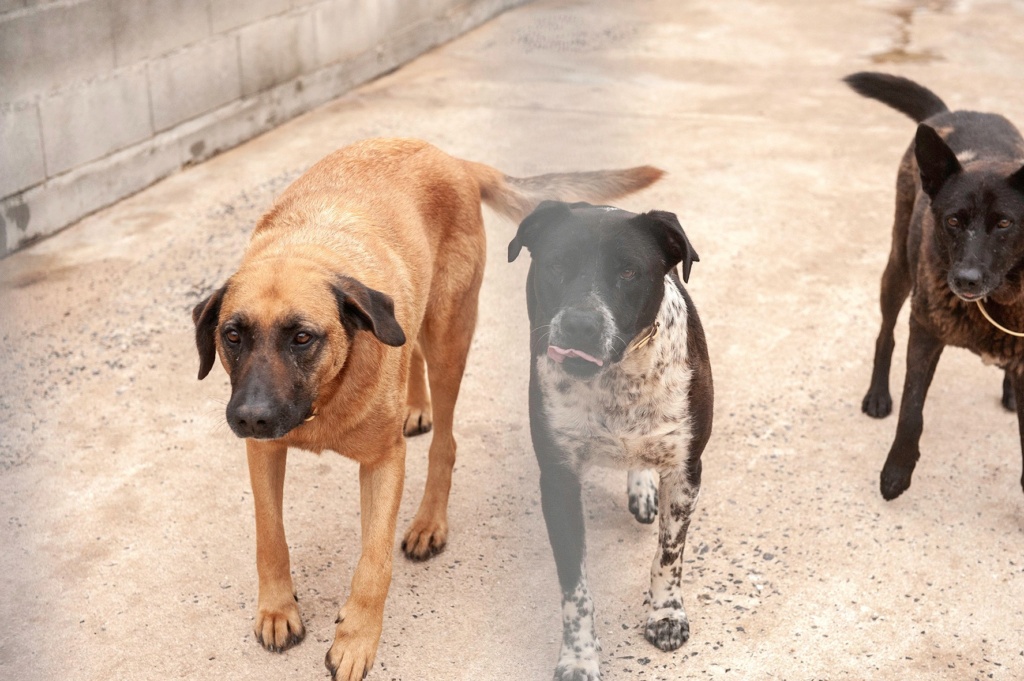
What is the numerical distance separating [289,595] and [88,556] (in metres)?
0.77

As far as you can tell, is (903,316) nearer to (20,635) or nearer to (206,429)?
(206,429)

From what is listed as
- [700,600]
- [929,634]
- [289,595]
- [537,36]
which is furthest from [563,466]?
[537,36]

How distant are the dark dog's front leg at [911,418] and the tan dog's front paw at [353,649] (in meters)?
1.88

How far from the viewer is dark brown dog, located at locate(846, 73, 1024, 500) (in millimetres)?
3562

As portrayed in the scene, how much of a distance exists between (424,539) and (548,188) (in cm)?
129

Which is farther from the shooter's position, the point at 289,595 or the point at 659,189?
the point at 659,189

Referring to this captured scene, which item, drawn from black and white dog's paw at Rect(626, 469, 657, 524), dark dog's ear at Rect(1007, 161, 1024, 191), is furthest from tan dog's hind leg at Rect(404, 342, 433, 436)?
dark dog's ear at Rect(1007, 161, 1024, 191)

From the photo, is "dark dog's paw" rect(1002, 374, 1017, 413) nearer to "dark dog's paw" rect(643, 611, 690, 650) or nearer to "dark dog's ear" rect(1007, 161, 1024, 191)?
"dark dog's ear" rect(1007, 161, 1024, 191)

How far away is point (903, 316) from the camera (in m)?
5.24

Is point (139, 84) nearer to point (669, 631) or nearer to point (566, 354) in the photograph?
point (566, 354)

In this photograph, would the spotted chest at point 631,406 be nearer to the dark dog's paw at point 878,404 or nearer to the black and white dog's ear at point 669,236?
the black and white dog's ear at point 669,236

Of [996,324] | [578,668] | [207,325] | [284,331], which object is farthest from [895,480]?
[207,325]

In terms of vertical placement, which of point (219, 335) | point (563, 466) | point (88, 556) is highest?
point (219, 335)

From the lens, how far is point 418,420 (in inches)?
171
